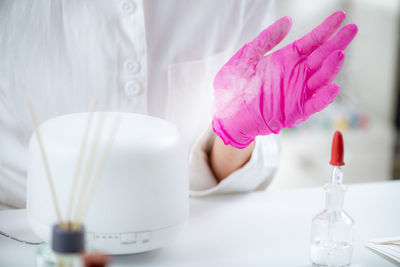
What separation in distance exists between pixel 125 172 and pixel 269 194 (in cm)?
48

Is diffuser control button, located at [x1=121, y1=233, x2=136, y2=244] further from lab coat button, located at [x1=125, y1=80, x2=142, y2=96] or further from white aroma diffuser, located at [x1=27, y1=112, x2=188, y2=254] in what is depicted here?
lab coat button, located at [x1=125, y1=80, x2=142, y2=96]

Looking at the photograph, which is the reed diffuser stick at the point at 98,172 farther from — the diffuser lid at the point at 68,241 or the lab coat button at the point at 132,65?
the lab coat button at the point at 132,65

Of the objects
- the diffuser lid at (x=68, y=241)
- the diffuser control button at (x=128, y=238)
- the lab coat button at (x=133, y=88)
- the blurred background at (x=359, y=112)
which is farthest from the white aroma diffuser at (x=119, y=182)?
the blurred background at (x=359, y=112)

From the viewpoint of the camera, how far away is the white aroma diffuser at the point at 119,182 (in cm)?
55

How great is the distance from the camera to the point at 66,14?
85cm

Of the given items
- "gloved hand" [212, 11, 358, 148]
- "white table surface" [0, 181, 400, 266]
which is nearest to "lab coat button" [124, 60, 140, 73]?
"gloved hand" [212, 11, 358, 148]

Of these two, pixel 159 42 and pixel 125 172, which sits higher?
pixel 159 42

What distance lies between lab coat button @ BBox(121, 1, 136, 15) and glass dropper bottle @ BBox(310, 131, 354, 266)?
0.50 meters

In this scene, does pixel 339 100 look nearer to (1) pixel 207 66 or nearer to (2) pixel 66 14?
(1) pixel 207 66

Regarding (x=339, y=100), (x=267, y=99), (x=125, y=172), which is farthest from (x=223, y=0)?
(x=339, y=100)

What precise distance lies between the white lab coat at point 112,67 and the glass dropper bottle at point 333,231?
242 millimetres

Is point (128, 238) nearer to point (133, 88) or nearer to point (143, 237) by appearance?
point (143, 237)

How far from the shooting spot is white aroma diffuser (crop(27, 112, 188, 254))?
55cm

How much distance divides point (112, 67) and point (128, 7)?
12 centimetres
